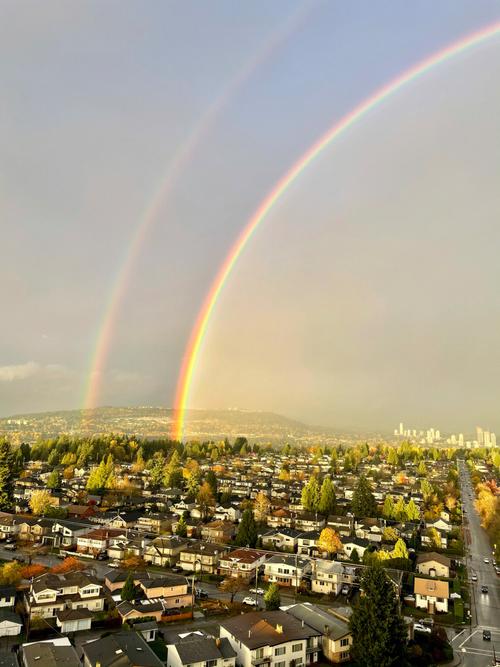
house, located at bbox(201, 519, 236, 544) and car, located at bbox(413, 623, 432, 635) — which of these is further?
house, located at bbox(201, 519, 236, 544)

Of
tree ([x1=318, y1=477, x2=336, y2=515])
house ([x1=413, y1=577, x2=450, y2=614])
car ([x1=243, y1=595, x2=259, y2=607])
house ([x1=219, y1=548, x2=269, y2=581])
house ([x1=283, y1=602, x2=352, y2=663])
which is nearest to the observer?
house ([x1=283, y1=602, x2=352, y2=663])

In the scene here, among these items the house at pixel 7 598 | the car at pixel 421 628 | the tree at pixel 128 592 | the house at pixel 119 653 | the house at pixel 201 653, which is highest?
the house at pixel 119 653

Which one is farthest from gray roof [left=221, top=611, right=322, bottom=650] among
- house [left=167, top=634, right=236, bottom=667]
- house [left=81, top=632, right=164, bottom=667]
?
house [left=81, top=632, right=164, bottom=667]

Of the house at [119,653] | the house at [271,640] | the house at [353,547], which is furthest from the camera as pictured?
the house at [353,547]

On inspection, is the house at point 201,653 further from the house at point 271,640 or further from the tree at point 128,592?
the tree at point 128,592

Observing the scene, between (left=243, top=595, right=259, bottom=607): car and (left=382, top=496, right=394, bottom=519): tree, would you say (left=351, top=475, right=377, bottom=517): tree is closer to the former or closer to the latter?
(left=382, top=496, right=394, bottom=519): tree

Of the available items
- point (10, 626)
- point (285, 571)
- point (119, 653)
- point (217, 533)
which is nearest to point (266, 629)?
point (119, 653)

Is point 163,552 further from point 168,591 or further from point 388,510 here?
point 388,510

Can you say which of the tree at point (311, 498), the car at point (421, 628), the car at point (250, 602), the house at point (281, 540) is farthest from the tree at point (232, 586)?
the tree at point (311, 498)
